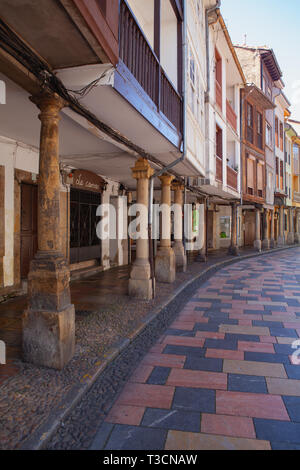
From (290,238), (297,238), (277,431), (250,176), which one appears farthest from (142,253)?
(297,238)

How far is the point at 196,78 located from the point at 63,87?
6618 millimetres

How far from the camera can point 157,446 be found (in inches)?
91.8

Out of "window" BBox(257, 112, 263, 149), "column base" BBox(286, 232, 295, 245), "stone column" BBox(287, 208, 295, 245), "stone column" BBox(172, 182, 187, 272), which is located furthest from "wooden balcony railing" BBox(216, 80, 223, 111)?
"column base" BBox(286, 232, 295, 245)

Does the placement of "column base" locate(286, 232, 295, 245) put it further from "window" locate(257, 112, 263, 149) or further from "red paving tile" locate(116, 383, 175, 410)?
"red paving tile" locate(116, 383, 175, 410)

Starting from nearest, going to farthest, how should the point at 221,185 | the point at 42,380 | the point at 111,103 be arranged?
the point at 42,380 < the point at 111,103 < the point at 221,185

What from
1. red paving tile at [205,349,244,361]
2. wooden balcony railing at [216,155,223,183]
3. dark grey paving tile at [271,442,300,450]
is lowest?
dark grey paving tile at [271,442,300,450]

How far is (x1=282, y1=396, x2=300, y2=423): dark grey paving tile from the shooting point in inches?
106

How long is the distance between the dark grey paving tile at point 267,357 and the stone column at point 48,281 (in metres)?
2.13

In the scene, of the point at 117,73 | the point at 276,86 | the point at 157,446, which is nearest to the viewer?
the point at 157,446

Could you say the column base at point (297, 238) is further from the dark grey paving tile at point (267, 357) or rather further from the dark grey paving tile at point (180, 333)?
the dark grey paving tile at point (267, 357)

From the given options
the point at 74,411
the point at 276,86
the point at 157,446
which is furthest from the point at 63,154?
the point at 276,86

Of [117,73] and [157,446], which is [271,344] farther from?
[117,73]

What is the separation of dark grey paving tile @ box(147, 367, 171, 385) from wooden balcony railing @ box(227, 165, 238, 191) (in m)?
11.0

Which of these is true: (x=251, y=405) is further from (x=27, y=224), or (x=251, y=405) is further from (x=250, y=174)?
(x=250, y=174)
